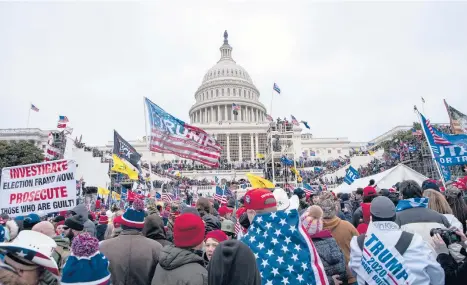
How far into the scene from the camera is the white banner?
7.60m

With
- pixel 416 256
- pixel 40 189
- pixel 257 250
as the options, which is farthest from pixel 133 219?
pixel 40 189

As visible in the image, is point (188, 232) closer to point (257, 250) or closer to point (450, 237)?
point (257, 250)

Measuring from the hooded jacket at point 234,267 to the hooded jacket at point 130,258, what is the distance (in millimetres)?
1520

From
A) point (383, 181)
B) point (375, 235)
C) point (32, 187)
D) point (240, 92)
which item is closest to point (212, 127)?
point (240, 92)

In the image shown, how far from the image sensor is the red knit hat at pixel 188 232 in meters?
3.25

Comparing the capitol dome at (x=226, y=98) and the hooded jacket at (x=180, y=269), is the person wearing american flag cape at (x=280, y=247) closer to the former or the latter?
the hooded jacket at (x=180, y=269)

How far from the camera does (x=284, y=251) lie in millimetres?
3357

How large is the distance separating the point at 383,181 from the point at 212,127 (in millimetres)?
62527

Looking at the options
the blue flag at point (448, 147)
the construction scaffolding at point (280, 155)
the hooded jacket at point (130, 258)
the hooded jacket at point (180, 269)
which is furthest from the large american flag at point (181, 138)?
the construction scaffolding at point (280, 155)

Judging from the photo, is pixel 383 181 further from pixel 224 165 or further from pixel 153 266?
pixel 224 165

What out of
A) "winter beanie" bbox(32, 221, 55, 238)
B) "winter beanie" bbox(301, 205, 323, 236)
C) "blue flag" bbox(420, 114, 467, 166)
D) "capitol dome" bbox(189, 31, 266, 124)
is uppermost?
"capitol dome" bbox(189, 31, 266, 124)

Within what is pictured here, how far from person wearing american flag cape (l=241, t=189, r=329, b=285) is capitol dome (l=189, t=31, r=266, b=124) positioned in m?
82.8

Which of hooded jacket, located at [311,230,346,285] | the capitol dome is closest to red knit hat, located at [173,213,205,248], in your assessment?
hooded jacket, located at [311,230,346,285]

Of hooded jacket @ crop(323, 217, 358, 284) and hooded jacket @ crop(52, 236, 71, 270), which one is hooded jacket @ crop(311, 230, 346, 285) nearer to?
hooded jacket @ crop(323, 217, 358, 284)
